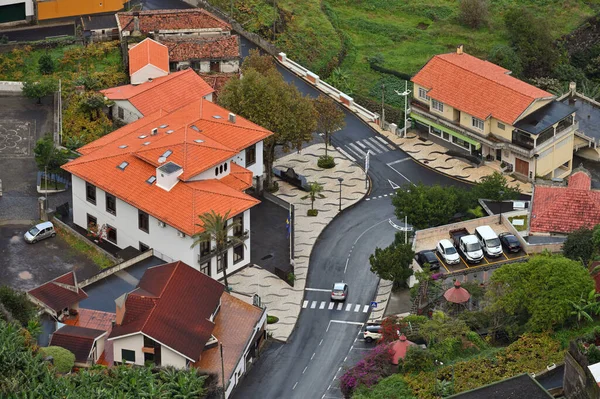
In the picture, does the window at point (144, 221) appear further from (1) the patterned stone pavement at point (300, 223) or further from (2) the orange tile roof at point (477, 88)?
(2) the orange tile roof at point (477, 88)

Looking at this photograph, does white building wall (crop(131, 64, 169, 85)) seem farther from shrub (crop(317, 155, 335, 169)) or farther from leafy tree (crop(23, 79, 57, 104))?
shrub (crop(317, 155, 335, 169))

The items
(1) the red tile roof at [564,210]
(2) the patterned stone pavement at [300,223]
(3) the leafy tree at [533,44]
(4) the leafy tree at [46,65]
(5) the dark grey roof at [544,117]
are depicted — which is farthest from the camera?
(3) the leafy tree at [533,44]

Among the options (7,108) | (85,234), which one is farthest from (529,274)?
(7,108)

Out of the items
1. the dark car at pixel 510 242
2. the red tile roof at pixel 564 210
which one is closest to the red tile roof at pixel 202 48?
the red tile roof at pixel 564 210

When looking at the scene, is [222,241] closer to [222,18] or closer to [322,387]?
A: [322,387]

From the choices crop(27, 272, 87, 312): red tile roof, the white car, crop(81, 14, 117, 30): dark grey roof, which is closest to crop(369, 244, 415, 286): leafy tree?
the white car
